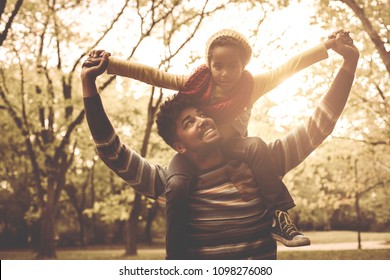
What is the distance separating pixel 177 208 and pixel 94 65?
48 cm

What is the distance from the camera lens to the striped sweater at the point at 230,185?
1.18 metres

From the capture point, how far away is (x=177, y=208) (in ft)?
3.78

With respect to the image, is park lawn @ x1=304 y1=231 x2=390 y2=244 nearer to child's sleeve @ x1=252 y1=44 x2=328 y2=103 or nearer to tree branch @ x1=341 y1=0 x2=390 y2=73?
tree branch @ x1=341 y1=0 x2=390 y2=73

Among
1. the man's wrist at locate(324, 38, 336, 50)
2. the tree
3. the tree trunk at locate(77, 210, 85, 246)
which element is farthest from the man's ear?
the tree trunk at locate(77, 210, 85, 246)

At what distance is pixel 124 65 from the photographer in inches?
47.4

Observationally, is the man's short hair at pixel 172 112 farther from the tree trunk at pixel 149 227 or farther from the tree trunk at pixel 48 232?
the tree trunk at pixel 149 227

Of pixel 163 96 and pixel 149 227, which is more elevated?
pixel 163 96

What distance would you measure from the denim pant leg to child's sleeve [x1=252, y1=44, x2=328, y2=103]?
0.19 m

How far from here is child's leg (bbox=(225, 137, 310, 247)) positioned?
45.2 inches

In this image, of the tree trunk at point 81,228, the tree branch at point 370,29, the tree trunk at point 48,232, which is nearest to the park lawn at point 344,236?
the tree trunk at point 48,232

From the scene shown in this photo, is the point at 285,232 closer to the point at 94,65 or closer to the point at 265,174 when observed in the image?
the point at 265,174

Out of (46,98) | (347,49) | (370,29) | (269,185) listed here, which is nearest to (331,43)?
(347,49)

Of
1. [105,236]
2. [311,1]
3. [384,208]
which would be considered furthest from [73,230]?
[311,1]

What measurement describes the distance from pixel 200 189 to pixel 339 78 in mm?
542
